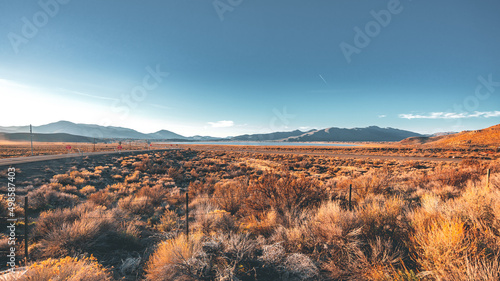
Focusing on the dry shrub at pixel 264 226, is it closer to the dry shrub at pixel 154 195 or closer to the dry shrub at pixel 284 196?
the dry shrub at pixel 284 196

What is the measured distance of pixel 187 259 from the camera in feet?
12.8

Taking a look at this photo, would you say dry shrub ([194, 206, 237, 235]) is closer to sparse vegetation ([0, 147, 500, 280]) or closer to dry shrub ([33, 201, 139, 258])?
sparse vegetation ([0, 147, 500, 280])

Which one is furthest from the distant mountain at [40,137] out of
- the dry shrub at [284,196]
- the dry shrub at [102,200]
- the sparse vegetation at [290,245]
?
the dry shrub at [284,196]

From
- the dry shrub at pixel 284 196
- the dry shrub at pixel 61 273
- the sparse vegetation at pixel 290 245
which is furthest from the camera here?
the dry shrub at pixel 284 196

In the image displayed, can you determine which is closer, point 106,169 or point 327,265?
point 327,265

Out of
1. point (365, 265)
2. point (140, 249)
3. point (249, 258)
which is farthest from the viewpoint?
point (140, 249)

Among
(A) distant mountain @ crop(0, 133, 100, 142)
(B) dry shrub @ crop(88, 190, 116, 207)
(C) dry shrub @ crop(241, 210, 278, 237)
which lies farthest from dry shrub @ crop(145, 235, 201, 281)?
(A) distant mountain @ crop(0, 133, 100, 142)

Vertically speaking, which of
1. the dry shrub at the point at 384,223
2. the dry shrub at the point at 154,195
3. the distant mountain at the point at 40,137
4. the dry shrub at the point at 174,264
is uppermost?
the distant mountain at the point at 40,137

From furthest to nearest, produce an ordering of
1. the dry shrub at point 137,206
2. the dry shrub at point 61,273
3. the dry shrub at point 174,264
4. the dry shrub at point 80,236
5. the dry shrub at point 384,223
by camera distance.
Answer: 1. the dry shrub at point 137,206
2. the dry shrub at point 80,236
3. the dry shrub at point 384,223
4. the dry shrub at point 174,264
5. the dry shrub at point 61,273

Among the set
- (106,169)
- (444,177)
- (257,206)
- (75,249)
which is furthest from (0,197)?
(444,177)

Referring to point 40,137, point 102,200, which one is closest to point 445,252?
point 102,200

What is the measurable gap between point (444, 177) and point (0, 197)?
22.2 meters

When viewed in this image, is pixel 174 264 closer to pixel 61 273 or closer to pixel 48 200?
pixel 61 273

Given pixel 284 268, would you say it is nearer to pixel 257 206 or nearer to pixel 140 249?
pixel 257 206
